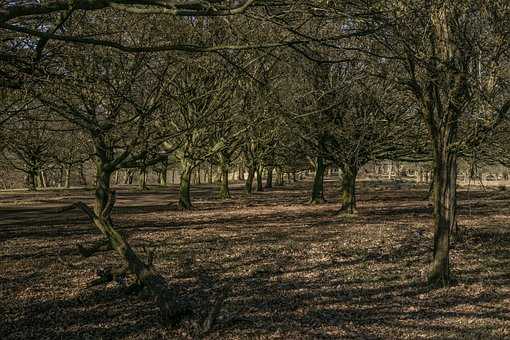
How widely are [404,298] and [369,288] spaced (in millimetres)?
891

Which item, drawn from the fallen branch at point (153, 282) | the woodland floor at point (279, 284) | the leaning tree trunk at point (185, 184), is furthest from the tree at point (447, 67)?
the leaning tree trunk at point (185, 184)

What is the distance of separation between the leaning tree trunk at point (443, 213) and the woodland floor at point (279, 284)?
0.42 metres

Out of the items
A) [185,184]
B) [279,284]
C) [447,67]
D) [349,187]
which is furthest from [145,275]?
[185,184]

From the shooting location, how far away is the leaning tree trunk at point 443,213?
989cm

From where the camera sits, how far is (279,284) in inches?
403

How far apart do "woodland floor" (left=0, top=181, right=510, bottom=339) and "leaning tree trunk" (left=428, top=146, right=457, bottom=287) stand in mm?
420

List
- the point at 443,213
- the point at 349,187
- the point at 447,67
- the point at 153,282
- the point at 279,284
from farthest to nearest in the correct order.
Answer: the point at 349,187 < the point at 279,284 < the point at 443,213 < the point at 447,67 < the point at 153,282

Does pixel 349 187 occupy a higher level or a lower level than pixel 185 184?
lower

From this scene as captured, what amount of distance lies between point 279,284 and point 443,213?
364 cm

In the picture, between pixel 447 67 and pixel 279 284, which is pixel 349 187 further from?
pixel 447 67

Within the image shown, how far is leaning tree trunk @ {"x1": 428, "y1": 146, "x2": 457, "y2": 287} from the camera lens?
989 cm

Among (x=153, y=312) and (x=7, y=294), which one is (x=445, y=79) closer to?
(x=153, y=312)

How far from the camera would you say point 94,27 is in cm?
1184

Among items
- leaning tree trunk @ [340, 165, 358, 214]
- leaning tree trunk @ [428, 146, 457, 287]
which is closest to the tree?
leaning tree trunk @ [428, 146, 457, 287]
